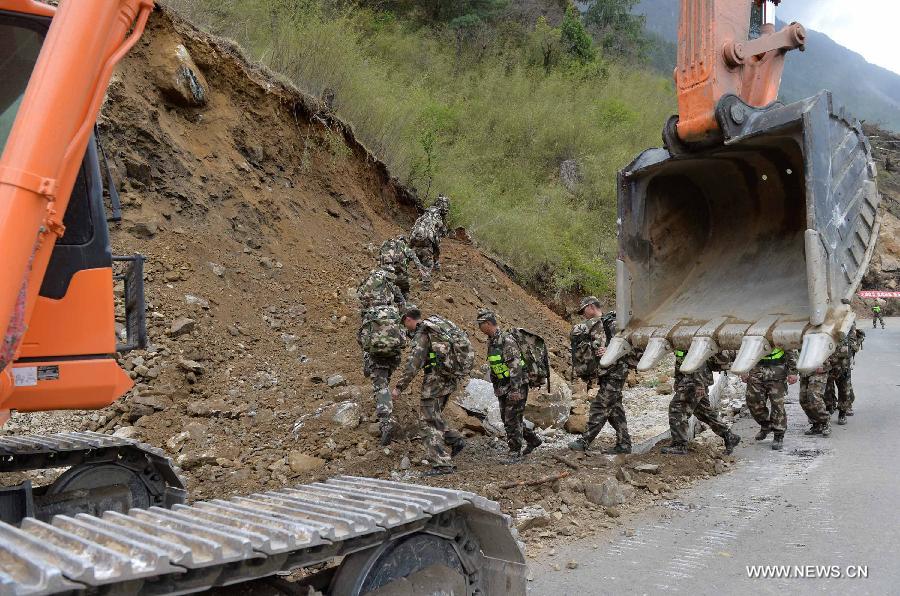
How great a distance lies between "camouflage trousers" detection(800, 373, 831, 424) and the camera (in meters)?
9.24

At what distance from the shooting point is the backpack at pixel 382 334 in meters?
8.60

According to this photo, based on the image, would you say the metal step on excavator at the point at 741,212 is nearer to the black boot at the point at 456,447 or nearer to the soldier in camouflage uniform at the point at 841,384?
the black boot at the point at 456,447

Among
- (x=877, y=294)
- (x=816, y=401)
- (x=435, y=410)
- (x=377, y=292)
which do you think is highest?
(x=816, y=401)

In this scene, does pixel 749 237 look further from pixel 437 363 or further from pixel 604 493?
pixel 437 363

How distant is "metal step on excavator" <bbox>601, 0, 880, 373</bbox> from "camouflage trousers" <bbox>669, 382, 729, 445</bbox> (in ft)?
8.53

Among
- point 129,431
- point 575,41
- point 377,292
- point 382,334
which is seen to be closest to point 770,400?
point 382,334

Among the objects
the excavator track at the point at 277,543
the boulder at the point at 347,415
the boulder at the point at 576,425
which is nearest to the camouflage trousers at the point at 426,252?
the boulder at the point at 576,425

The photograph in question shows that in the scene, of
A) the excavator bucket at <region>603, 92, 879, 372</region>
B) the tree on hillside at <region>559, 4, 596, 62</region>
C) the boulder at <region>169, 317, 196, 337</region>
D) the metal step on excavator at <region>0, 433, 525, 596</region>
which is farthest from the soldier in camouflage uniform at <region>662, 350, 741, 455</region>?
the tree on hillside at <region>559, 4, 596, 62</region>

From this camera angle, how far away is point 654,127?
100ft

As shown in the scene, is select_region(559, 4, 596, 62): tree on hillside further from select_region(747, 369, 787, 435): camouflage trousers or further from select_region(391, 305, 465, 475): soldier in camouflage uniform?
select_region(391, 305, 465, 475): soldier in camouflage uniform

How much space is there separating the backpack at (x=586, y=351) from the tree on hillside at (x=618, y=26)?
35.7m

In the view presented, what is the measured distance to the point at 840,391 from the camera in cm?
1031

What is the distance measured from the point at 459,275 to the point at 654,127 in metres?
19.2

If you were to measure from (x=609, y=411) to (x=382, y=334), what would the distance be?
8.71 feet
